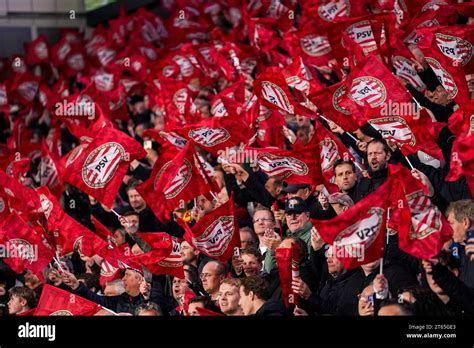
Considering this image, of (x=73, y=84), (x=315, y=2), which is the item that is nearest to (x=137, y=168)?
(x=315, y=2)

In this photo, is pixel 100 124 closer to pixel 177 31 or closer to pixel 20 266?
pixel 20 266

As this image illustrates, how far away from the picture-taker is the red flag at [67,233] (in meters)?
10.8

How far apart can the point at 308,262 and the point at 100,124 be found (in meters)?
4.11

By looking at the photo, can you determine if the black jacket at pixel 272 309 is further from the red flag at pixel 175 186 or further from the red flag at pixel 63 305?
the red flag at pixel 175 186

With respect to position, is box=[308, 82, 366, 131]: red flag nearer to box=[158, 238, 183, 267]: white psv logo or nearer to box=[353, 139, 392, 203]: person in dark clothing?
box=[353, 139, 392, 203]: person in dark clothing

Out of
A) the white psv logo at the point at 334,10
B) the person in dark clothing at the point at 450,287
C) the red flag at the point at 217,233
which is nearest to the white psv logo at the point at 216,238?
the red flag at the point at 217,233

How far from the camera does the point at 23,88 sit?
18703mm

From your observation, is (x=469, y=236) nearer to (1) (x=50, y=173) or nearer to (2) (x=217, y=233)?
(2) (x=217, y=233)

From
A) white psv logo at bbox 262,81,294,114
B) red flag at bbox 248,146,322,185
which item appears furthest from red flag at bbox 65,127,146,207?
red flag at bbox 248,146,322,185

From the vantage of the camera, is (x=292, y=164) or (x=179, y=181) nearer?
(x=292, y=164)

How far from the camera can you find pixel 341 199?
32.1ft

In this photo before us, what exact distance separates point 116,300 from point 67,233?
35.8 inches

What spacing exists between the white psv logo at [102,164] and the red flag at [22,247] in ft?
2.20

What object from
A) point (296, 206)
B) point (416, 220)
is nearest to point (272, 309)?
point (416, 220)
